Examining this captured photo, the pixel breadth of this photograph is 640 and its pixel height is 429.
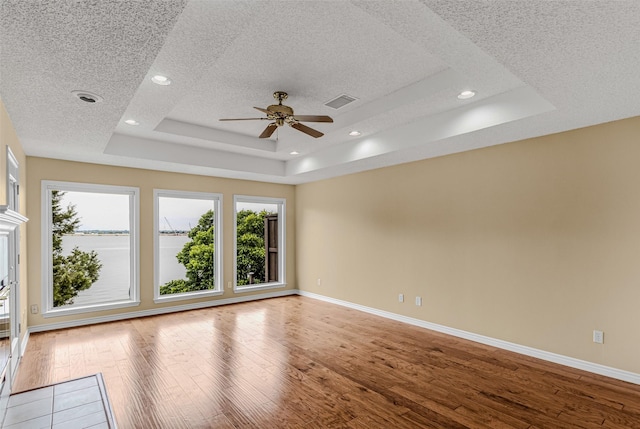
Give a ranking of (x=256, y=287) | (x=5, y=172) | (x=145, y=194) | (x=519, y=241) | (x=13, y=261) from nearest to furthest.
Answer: (x=5, y=172) → (x=13, y=261) → (x=519, y=241) → (x=145, y=194) → (x=256, y=287)

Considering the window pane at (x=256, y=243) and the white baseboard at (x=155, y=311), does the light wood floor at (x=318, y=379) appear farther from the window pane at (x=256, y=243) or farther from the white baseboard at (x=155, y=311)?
the window pane at (x=256, y=243)

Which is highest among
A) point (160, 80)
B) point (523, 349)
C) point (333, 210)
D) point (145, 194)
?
point (160, 80)

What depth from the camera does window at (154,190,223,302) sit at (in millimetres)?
5863

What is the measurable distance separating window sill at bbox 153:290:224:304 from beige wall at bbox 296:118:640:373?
101 inches

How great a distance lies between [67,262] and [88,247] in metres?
0.33

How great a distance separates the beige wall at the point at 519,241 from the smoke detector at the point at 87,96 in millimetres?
4022

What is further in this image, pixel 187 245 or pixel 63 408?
pixel 187 245

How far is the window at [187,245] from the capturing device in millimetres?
5863

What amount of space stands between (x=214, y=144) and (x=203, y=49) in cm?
301

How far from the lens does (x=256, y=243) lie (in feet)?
23.4

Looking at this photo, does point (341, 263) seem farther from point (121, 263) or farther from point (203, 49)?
point (203, 49)

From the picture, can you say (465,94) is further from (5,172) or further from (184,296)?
(184,296)

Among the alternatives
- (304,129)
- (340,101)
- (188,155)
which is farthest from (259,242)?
(340,101)

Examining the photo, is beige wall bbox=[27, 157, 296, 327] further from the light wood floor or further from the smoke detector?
the smoke detector
